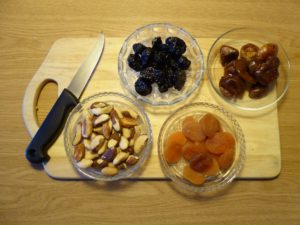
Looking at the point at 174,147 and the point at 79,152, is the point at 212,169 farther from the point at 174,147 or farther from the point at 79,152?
the point at 79,152

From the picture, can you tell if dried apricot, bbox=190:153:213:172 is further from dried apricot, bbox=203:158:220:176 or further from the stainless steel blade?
the stainless steel blade

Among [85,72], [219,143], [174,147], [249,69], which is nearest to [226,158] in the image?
[219,143]

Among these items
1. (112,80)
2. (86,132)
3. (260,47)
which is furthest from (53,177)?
(260,47)

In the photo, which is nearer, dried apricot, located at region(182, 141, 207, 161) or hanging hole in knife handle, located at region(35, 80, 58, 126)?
dried apricot, located at region(182, 141, 207, 161)

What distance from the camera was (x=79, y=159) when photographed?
100cm

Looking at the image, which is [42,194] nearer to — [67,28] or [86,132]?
[86,132]

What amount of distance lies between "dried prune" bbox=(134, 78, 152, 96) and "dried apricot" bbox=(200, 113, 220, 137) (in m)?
0.21

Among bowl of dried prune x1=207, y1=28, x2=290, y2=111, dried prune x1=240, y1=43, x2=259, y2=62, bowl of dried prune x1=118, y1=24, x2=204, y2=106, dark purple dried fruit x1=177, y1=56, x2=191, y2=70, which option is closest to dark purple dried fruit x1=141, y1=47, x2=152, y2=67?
bowl of dried prune x1=118, y1=24, x2=204, y2=106

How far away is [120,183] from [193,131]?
0.30 metres

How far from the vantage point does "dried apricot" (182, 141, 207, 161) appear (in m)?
0.99

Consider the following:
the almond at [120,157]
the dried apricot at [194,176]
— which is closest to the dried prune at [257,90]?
the dried apricot at [194,176]

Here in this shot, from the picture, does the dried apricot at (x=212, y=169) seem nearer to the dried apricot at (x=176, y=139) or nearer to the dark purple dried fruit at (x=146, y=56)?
the dried apricot at (x=176, y=139)

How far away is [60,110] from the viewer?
104cm

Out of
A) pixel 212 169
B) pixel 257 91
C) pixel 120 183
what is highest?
pixel 257 91
